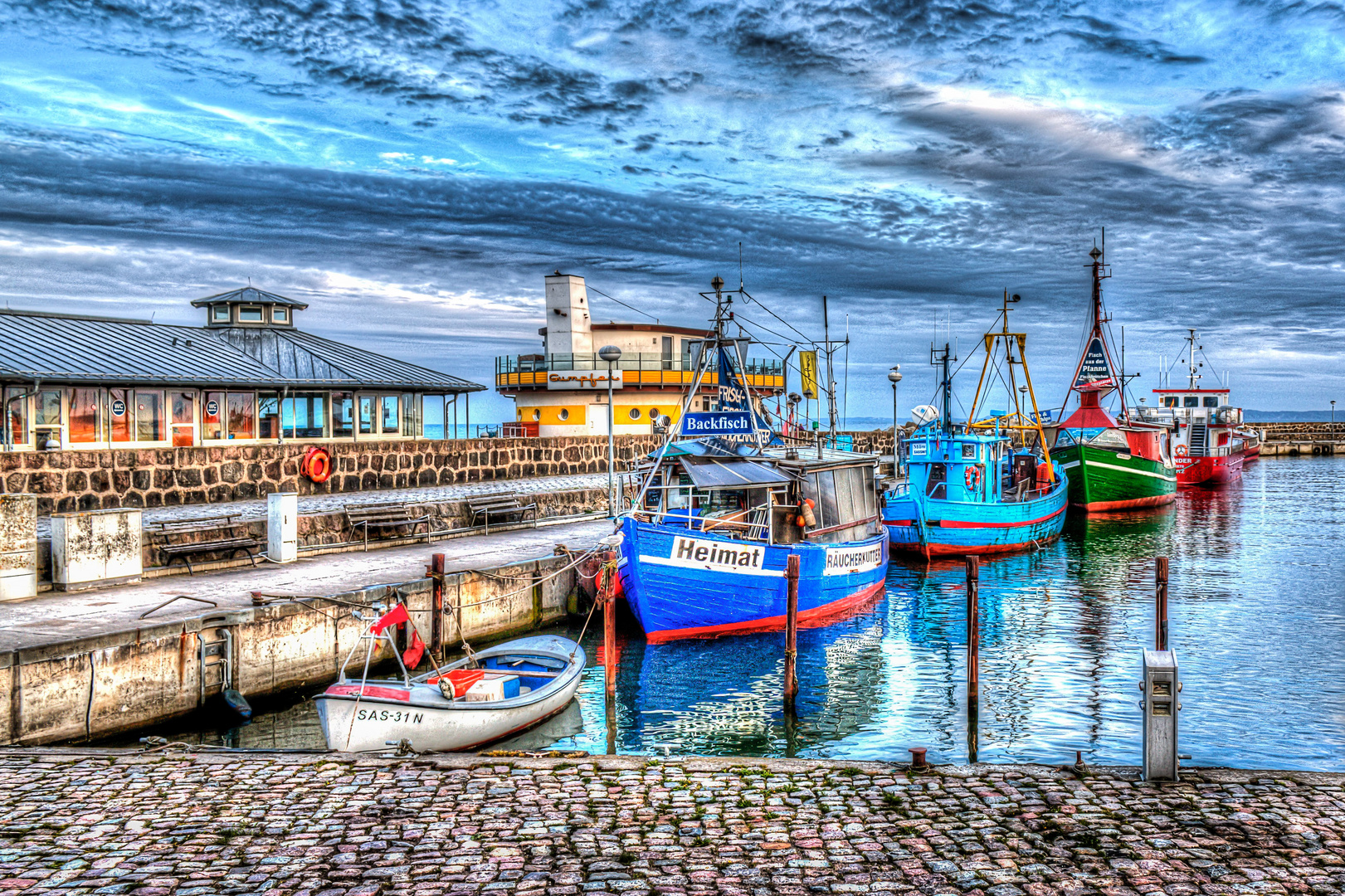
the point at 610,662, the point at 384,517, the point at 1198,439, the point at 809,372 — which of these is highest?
the point at 809,372

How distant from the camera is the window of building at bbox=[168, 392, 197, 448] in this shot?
1002 inches

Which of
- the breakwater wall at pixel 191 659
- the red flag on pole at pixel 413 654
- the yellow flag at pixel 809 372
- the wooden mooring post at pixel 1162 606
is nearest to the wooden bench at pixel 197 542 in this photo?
the breakwater wall at pixel 191 659

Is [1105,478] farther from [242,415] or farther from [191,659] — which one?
[191,659]

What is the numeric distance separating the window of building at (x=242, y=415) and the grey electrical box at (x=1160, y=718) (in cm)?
2451

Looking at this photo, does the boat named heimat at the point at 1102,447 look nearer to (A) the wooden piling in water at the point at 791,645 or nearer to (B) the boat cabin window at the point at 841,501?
(B) the boat cabin window at the point at 841,501

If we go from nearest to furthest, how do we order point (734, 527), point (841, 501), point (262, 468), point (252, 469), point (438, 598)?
point (438, 598), point (734, 527), point (841, 501), point (252, 469), point (262, 468)

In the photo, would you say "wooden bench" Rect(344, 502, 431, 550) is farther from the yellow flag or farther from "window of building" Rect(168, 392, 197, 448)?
the yellow flag

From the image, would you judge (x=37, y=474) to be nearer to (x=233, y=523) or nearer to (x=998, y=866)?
(x=233, y=523)

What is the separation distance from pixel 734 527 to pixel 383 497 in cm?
1063

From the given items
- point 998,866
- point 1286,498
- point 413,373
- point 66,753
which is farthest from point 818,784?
point 1286,498

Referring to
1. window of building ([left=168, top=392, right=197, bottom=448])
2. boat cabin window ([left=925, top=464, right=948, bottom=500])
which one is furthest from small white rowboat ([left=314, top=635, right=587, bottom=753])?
boat cabin window ([left=925, top=464, right=948, bottom=500])

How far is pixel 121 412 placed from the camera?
24281mm

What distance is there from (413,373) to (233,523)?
13535 mm

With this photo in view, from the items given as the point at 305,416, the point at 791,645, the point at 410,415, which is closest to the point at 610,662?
the point at 791,645
